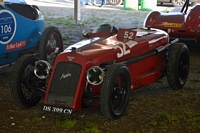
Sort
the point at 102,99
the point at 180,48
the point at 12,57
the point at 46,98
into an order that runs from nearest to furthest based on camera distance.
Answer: the point at 102,99, the point at 46,98, the point at 180,48, the point at 12,57

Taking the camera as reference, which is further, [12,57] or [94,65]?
[12,57]

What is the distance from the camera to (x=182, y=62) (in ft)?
18.3

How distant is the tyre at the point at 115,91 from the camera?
13.0 feet

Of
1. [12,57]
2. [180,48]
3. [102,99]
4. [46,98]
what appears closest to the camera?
[102,99]

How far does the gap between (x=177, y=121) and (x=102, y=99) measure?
0.95 metres

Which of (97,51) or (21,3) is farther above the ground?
(21,3)

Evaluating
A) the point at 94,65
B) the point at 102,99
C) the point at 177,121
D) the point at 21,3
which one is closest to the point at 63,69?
the point at 94,65

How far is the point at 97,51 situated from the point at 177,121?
3.98ft

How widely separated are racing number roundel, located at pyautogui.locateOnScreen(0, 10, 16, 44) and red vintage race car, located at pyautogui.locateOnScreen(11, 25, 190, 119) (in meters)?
1.14

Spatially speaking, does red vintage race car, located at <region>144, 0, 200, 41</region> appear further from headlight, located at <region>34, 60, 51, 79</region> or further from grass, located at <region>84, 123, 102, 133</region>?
grass, located at <region>84, 123, 102, 133</region>

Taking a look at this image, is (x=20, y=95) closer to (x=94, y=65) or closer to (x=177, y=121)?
(x=94, y=65)

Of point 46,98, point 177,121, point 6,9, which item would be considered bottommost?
point 177,121

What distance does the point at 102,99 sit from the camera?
13.0 feet

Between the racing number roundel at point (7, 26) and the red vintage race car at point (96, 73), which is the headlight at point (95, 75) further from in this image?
the racing number roundel at point (7, 26)
